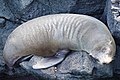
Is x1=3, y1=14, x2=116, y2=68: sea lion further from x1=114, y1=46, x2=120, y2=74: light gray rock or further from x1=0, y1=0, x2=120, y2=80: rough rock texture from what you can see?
x1=114, y1=46, x2=120, y2=74: light gray rock

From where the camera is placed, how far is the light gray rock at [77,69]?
248 centimetres

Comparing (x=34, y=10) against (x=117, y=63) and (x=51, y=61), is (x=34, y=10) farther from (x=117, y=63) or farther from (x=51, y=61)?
(x=117, y=63)

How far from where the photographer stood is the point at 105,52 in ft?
7.76

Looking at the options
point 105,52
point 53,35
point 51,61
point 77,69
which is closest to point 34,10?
point 53,35

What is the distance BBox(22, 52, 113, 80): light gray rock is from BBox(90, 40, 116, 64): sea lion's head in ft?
0.33

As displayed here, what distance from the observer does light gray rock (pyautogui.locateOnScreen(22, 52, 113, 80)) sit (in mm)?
2480

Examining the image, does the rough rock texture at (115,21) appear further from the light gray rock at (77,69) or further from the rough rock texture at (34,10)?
the light gray rock at (77,69)

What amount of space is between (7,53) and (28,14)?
0.49 m

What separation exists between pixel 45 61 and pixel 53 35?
23 centimetres

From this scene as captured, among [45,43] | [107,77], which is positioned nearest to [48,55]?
[45,43]

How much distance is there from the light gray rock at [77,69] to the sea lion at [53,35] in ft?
0.27

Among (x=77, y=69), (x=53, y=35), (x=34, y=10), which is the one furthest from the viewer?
(x=34, y=10)

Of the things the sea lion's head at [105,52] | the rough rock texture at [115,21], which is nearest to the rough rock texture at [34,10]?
the rough rock texture at [115,21]

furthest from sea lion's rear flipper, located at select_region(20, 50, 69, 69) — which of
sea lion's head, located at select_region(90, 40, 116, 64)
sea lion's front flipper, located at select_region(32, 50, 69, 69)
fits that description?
sea lion's head, located at select_region(90, 40, 116, 64)
